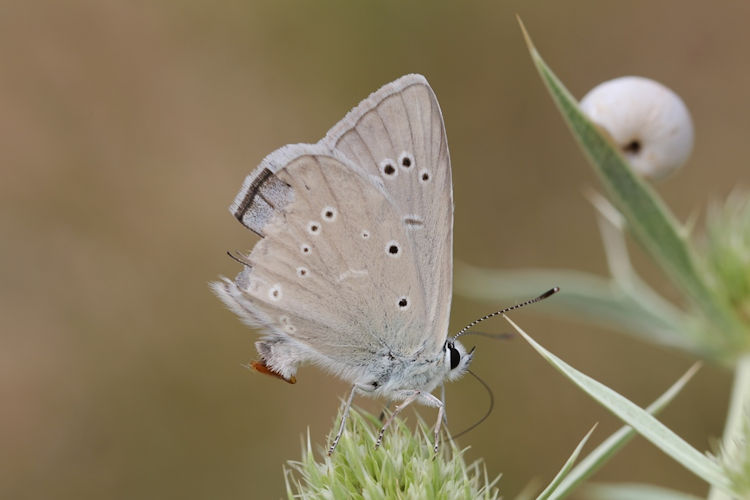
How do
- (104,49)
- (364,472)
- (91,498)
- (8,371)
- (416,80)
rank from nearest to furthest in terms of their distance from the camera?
(364,472)
(416,80)
(91,498)
(8,371)
(104,49)

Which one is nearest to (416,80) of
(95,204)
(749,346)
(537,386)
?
(749,346)

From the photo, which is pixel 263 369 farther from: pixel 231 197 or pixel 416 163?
pixel 231 197

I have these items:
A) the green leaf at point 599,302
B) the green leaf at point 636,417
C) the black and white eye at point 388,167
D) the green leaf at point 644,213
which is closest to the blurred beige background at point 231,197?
the green leaf at point 599,302

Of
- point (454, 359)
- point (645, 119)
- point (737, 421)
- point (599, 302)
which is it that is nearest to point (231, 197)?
point (599, 302)

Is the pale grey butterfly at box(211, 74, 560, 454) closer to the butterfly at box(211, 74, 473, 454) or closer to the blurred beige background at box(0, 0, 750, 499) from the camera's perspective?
the butterfly at box(211, 74, 473, 454)

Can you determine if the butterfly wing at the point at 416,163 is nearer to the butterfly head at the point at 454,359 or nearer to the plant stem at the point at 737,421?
the butterfly head at the point at 454,359

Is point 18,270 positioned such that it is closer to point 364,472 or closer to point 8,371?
point 8,371
